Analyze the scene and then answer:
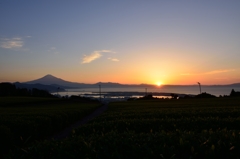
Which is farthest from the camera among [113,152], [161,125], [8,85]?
[8,85]

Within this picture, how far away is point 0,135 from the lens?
1015 centimetres

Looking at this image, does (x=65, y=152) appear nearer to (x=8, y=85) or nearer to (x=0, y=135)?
(x=0, y=135)

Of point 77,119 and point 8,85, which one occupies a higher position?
point 8,85

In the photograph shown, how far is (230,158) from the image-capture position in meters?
3.56

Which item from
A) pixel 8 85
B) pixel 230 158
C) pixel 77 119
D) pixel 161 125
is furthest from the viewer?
pixel 8 85

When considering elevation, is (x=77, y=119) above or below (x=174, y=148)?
below

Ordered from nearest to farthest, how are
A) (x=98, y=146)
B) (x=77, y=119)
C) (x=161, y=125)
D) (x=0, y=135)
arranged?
(x=98, y=146)
(x=161, y=125)
(x=0, y=135)
(x=77, y=119)

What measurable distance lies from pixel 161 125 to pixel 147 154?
16.9 ft

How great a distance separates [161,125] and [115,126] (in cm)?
168

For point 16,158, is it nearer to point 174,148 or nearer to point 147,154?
point 147,154

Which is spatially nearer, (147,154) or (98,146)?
(147,154)

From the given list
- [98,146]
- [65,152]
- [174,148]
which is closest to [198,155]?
[174,148]

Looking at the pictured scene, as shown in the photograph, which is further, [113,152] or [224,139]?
[224,139]

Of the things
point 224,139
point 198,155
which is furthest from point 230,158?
point 224,139
